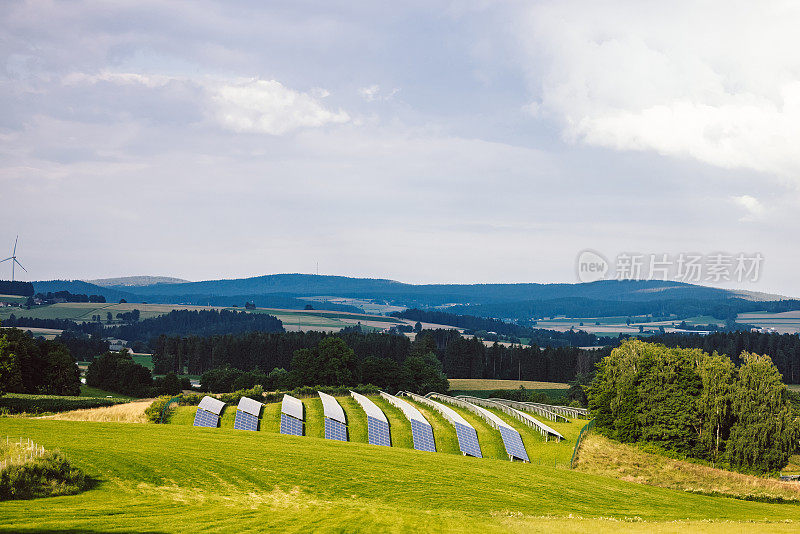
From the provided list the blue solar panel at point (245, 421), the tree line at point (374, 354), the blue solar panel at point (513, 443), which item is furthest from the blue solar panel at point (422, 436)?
the tree line at point (374, 354)

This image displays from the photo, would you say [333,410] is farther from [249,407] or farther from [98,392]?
[98,392]

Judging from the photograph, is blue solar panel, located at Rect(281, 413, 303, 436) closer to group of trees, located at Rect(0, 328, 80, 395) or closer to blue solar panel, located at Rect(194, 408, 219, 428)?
blue solar panel, located at Rect(194, 408, 219, 428)

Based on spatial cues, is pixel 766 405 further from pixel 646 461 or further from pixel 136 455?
pixel 136 455

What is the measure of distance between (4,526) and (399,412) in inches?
2181

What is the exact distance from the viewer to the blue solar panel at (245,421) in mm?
60562

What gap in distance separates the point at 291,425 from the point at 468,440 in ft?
56.2

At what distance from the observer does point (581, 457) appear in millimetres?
60188

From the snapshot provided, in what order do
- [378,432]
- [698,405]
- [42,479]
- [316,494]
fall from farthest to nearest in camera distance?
1. [698,405]
2. [378,432]
3. [316,494]
4. [42,479]

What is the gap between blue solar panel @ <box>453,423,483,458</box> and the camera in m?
59.3

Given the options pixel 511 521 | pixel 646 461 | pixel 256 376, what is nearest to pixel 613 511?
pixel 511 521

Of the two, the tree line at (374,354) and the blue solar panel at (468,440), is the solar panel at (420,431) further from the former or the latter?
the tree line at (374,354)

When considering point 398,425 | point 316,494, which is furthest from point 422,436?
point 316,494

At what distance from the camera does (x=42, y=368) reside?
10656 cm

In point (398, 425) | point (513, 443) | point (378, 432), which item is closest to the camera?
point (513, 443)
